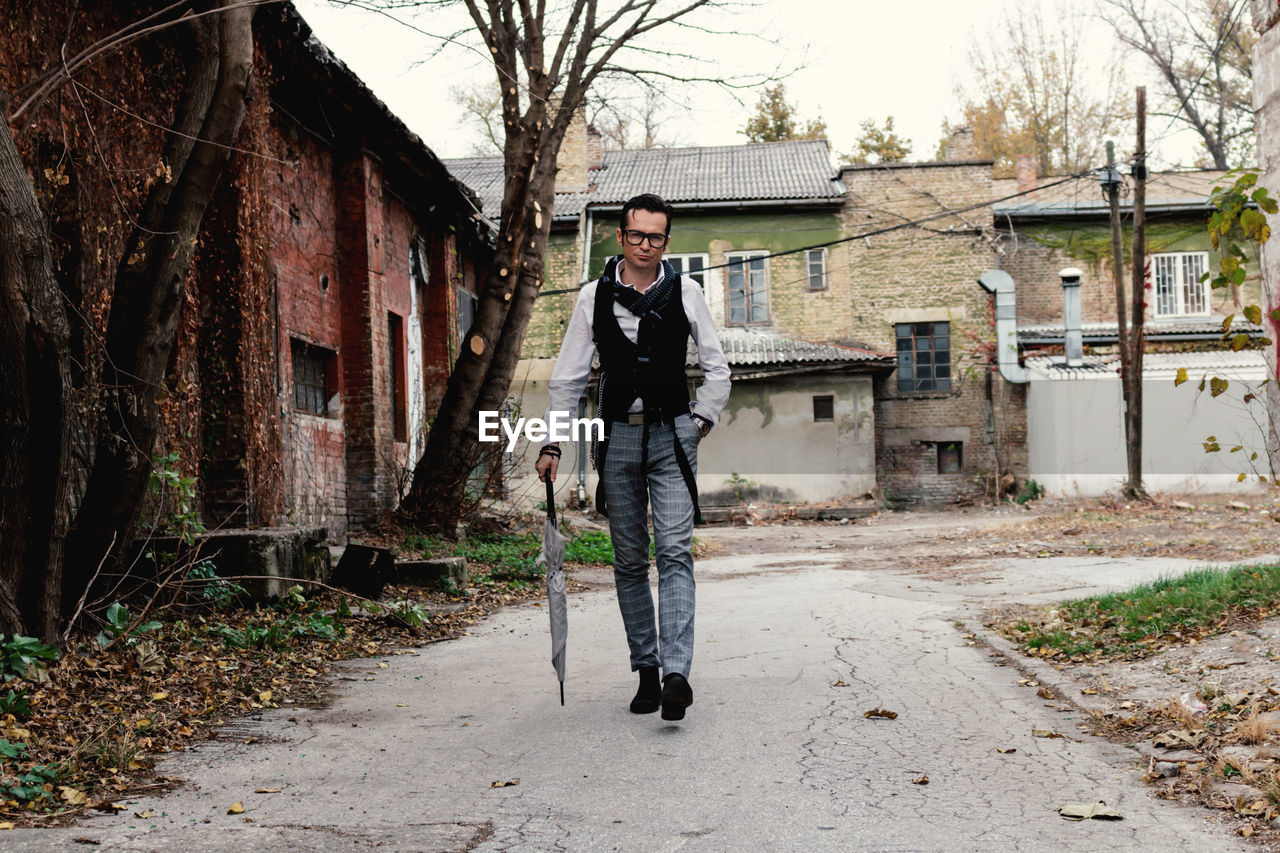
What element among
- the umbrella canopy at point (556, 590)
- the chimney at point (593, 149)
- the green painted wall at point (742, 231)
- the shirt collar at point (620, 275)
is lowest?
the umbrella canopy at point (556, 590)

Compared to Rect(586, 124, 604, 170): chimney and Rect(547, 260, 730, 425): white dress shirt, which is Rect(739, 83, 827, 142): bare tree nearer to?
Rect(586, 124, 604, 170): chimney

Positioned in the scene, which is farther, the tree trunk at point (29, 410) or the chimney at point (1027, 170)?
the chimney at point (1027, 170)

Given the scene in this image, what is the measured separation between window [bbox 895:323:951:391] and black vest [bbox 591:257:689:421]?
2632cm

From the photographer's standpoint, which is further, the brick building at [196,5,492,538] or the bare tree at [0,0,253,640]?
the brick building at [196,5,492,538]

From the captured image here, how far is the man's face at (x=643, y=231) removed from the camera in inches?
191

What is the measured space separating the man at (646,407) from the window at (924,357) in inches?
1034

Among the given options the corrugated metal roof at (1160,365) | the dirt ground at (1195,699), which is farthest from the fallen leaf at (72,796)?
the corrugated metal roof at (1160,365)

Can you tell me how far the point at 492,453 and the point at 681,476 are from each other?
9.16 meters

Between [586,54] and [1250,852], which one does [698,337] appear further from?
[586,54]

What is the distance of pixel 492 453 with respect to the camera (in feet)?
45.4

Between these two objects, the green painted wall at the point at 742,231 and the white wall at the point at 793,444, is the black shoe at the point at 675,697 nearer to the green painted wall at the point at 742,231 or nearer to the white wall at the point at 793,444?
the white wall at the point at 793,444

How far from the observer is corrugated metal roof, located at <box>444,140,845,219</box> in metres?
30.4

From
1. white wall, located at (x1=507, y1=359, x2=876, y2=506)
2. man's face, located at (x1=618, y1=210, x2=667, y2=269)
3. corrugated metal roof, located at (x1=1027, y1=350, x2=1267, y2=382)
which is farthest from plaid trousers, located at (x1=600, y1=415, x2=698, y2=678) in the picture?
corrugated metal roof, located at (x1=1027, y1=350, x2=1267, y2=382)

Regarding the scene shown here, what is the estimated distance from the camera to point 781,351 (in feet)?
93.8
